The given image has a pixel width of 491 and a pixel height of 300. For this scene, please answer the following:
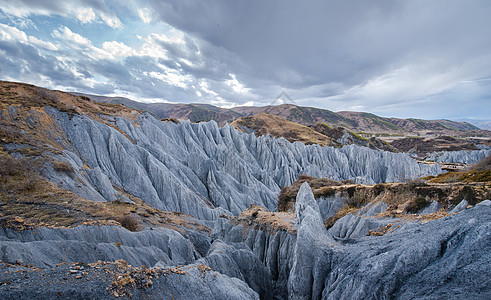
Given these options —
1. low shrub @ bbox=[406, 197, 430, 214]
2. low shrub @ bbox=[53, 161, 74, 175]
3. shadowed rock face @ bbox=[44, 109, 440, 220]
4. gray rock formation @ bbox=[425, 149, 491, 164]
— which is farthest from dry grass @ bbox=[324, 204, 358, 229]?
gray rock formation @ bbox=[425, 149, 491, 164]

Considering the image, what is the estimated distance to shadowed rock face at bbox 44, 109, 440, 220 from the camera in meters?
30.9

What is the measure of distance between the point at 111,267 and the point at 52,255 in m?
4.38

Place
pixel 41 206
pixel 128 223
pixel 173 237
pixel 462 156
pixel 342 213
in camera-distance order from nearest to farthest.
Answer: pixel 41 206, pixel 173 237, pixel 128 223, pixel 342 213, pixel 462 156

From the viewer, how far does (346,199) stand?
27328mm

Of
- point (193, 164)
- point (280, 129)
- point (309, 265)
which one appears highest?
point (280, 129)

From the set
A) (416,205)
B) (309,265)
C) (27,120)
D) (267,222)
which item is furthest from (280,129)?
(309,265)

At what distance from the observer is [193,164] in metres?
46.7

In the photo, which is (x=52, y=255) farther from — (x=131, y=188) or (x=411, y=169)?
(x=411, y=169)

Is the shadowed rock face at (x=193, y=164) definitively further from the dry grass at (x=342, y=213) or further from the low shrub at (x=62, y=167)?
the dry grass at (x=342, y=213)

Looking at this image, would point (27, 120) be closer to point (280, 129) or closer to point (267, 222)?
point (267, 222)

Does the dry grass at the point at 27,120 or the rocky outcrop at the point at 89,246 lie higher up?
the dry grass at the point at 27,120

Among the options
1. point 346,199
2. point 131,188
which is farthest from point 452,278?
point 131,188

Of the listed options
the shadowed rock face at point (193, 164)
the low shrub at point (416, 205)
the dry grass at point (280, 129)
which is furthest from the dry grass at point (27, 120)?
the dry grass at point (280, 129)

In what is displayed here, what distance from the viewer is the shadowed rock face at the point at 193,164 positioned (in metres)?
30.9
